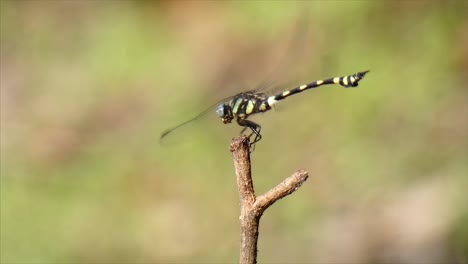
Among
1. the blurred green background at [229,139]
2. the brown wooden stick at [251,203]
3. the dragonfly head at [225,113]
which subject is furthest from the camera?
the blurred green background at [229,139]

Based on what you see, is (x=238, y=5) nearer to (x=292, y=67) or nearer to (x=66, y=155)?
(x=66, y=155)

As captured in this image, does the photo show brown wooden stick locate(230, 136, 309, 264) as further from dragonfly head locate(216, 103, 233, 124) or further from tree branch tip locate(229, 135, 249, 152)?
dragonfly head locate(216, 103, 233, 124)

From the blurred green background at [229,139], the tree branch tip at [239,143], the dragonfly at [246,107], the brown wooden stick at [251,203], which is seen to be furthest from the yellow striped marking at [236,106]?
the brown wooden stick at [251,203]

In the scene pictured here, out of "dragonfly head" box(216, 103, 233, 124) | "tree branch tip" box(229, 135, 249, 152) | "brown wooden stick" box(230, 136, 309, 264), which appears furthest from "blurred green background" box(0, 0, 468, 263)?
"brown wooden stick" box(230, 136, 309, 264)

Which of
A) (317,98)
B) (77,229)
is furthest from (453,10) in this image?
(77,229)

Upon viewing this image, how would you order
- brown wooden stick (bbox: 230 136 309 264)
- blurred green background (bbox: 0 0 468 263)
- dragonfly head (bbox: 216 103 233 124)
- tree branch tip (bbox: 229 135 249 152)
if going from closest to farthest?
brown wooden stick (bbox: 230 136 309 264) < tree branch tip (bbox: 229 135 249 152) < dragonfly head (bbox: 216 103 233 124) < blurred green background (bbox: 0 0 468 263)

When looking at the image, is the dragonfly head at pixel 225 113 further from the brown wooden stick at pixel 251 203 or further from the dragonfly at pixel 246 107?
the brown wooden stick at pixel 251 203

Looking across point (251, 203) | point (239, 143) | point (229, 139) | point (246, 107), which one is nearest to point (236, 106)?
point (246, 107)

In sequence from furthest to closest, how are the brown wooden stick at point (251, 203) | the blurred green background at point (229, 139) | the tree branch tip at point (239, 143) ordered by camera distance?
the blurred green background at point (229, 139) → the tree branch tip at point (239, 143) → the brown wooden stick at point (251, 203)

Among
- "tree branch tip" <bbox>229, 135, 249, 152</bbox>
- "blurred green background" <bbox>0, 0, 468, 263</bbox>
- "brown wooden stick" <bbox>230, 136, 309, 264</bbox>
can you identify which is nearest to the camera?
"brown wooden stick" <bbox>230, 136, 309, 264</bbox>
